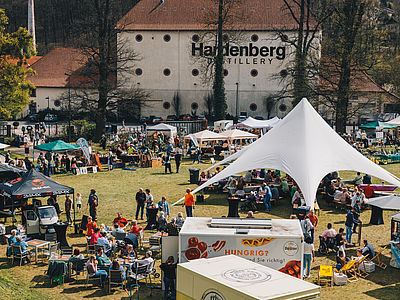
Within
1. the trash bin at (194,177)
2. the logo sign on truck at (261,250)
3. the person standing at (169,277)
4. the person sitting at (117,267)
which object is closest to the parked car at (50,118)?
the trash bin at (194,177)

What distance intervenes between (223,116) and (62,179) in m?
30.9

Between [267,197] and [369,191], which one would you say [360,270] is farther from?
[369,191]

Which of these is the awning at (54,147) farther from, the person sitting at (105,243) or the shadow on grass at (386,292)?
the shadow on grass at (386,292)

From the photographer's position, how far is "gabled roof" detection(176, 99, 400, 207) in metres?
18.8

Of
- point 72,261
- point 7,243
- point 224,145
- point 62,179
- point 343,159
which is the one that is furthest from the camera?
point 224,145

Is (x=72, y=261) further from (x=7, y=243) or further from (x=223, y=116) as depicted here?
(x=223, y=116)

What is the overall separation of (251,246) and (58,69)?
5643cm

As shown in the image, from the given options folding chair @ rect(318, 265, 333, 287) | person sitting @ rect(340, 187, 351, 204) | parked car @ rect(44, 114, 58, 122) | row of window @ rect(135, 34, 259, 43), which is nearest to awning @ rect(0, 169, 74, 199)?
folding chair @ rect(318, 265, 333, 287)

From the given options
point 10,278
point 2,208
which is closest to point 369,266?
point 10,278

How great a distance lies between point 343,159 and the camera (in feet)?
64.3

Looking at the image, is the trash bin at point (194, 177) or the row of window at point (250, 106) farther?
the row of window at point (250, 106)

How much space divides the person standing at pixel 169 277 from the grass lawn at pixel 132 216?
2.01ft

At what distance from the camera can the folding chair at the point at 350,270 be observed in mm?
13828

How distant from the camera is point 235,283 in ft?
27.2
